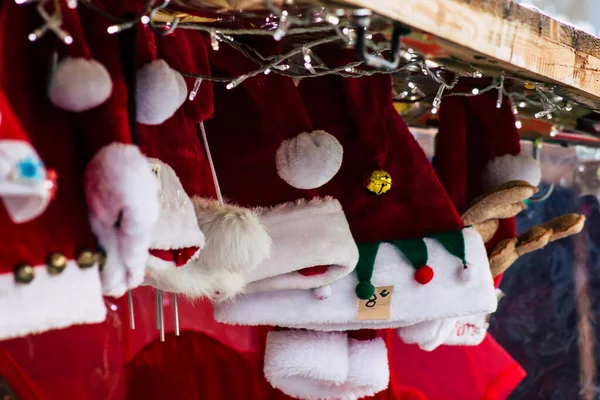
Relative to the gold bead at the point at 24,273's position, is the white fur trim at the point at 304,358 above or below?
below

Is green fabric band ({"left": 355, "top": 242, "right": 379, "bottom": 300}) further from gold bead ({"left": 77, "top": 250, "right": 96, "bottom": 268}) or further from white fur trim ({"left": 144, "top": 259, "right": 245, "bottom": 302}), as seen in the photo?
gold bead ({"left": 77, "top": 250, "right": 96, "bottom": 268})

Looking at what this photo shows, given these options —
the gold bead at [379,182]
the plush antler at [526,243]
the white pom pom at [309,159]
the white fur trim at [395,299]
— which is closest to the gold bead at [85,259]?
the white pom pom at [309,159]

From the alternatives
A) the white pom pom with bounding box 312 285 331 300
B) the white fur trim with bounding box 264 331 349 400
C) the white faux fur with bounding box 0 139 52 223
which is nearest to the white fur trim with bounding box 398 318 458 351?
the white fur trim with bounding box 264 331 349 400

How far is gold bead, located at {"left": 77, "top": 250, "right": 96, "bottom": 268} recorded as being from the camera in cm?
58

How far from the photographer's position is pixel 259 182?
3.32 ft

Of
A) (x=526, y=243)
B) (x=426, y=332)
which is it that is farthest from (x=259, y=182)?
(x=526, y=243)

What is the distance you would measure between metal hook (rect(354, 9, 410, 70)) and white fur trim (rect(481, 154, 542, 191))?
707mm

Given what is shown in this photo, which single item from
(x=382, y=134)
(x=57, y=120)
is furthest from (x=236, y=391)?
(x=57, y=120)

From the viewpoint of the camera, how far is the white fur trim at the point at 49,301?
53cm

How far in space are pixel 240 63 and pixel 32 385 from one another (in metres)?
0.56

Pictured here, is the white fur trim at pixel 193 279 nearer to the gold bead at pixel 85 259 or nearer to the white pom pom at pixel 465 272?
the gold bead at pixel 85 259

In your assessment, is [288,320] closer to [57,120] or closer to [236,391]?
[236,391]

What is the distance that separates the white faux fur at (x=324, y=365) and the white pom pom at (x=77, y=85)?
67cm

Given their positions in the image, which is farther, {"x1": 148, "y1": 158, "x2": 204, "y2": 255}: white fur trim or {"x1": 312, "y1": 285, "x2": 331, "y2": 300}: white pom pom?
{"x1": 312, "y1": 285, "x2": 331, "y2": 300}: white pom pom
